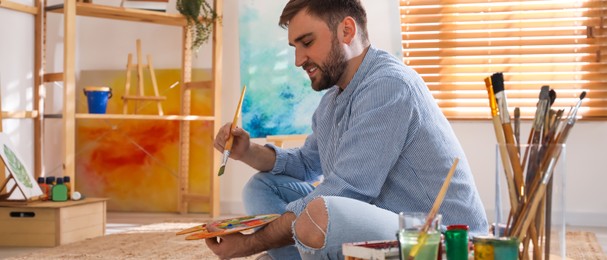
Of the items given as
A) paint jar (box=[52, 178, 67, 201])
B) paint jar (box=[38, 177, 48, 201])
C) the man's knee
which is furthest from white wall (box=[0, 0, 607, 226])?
the man's knee

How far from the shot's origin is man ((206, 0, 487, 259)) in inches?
64.9

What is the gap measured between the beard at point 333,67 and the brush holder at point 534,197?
2.28ft

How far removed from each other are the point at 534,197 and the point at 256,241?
2.11 feet

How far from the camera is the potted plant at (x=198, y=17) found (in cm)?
420

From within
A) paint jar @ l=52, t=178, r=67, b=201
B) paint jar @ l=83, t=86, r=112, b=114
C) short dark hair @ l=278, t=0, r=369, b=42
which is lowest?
paint jar @ l=52, t=178, r=67, b=201

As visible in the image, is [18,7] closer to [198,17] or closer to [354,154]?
[198,17]

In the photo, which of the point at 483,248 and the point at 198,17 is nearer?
the point at 483,248

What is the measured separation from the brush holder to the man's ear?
2.41ft

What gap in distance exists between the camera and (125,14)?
4148mm

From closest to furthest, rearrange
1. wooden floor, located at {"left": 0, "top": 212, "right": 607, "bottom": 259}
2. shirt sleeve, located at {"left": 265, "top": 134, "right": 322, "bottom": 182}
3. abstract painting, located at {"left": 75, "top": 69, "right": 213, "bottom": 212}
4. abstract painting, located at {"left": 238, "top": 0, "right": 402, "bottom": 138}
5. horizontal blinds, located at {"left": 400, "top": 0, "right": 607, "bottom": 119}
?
shirt sleeve, located at {"left": 265, "top": 134, "right": 322, "bottom": 182}, wooden floor, located at {"left": 0, "top": 212, "right": 607, "bottom": 259}, horizontal blinds, located at {"left": 400, "top": 0, "right": 607, "bottom": 119}, abstract painting, located at {"left": 238, "top": 0, "right": 402, "bottom": 138}, abstract painting, located at {"left": 75, "top": 69, "right": 213, "bottom": 212}

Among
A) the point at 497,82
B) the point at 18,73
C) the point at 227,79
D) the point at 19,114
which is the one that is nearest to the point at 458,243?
the point at 497,82

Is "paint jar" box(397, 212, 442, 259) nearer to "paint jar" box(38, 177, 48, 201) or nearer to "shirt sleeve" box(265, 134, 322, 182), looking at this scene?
"shirt sleeve" box(265, 134, 322, 182)

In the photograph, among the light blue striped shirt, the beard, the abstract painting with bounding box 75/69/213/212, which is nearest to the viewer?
the light blue striped shirt

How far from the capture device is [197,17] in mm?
4234
